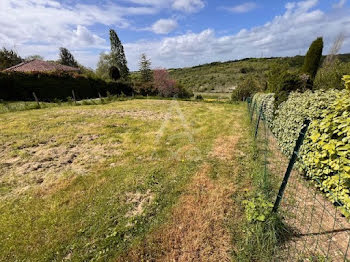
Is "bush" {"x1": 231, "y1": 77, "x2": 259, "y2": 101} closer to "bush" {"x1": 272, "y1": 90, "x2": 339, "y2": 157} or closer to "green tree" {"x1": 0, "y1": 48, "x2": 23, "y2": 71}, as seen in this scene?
"bush" {"x1": 272, "y1": 90, "x2": 339, "y2": 157}

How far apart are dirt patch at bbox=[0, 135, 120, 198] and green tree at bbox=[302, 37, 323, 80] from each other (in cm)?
1274

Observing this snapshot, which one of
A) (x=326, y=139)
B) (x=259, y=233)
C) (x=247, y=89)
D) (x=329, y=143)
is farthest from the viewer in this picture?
(x=247, y=89)

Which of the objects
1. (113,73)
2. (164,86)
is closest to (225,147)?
(164,86)

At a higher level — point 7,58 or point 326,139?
point 7,58

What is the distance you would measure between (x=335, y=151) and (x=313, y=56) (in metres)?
12.1

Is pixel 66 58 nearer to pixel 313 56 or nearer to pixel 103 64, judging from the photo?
pixel 103 64

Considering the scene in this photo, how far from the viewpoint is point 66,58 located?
1312 inches

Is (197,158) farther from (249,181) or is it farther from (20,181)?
(20,181)

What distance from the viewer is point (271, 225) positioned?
2125 millimetres

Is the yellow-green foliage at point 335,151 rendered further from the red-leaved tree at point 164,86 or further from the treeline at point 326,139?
the red-leaved tree at point 164,86

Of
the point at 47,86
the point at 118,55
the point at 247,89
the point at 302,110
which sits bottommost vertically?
the point at 247,89

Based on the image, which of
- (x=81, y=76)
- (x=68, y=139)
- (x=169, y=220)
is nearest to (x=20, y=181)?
(x=68, y=139)

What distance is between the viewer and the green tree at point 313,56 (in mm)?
10664

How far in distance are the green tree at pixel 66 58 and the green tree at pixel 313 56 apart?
36984 mm
